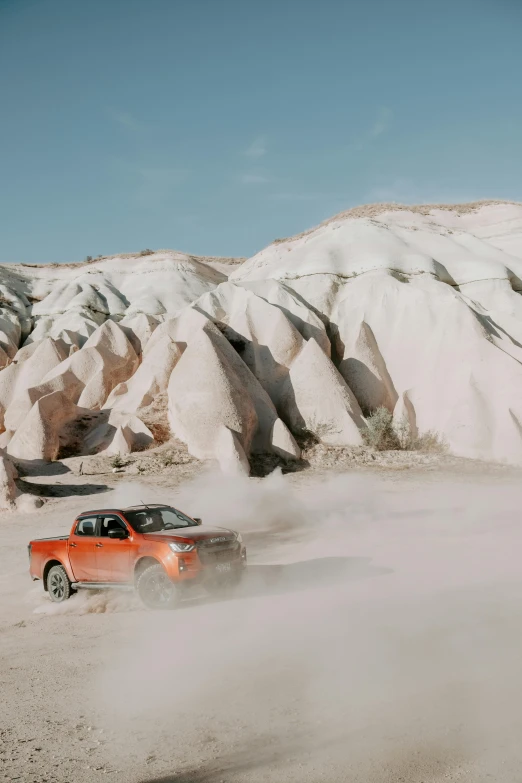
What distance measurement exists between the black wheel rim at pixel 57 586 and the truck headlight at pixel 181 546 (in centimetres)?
274

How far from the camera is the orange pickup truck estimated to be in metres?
9.22

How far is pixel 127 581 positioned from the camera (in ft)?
31.9

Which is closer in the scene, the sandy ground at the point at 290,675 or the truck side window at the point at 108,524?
the sandy ground at the point at 290,675

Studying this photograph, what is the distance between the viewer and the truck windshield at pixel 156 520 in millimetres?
10297

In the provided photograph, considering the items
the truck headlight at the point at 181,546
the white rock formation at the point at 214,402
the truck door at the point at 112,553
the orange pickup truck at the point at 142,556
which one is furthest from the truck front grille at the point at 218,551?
the white rock formation at the point at 214,402

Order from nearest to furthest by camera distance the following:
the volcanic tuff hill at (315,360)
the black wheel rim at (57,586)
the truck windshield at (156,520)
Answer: the truck windshield at (156,520)
the black wheel rim at (57,586)
the volcanic tuff hill at (315,360)

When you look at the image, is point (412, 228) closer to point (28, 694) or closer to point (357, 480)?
point (357, 480)

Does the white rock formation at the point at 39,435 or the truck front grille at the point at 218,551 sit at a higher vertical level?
the white rock formation at the point at 39,435

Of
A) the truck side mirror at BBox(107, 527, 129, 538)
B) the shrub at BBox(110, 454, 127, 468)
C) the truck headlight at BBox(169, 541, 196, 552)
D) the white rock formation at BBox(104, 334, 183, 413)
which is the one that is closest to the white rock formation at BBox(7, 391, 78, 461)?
the shrub at BBox(110, 454, 127, 468)

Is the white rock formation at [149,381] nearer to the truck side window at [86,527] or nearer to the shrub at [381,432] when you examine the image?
the shrub at [381,432]

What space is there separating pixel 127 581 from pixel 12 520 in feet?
33.5

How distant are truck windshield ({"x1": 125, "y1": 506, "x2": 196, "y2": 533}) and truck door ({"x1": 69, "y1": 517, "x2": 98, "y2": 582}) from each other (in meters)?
0.73

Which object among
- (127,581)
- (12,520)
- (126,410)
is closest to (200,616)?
(127,581)

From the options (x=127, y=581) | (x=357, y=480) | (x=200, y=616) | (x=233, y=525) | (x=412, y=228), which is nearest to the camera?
(x=200, y=616)
